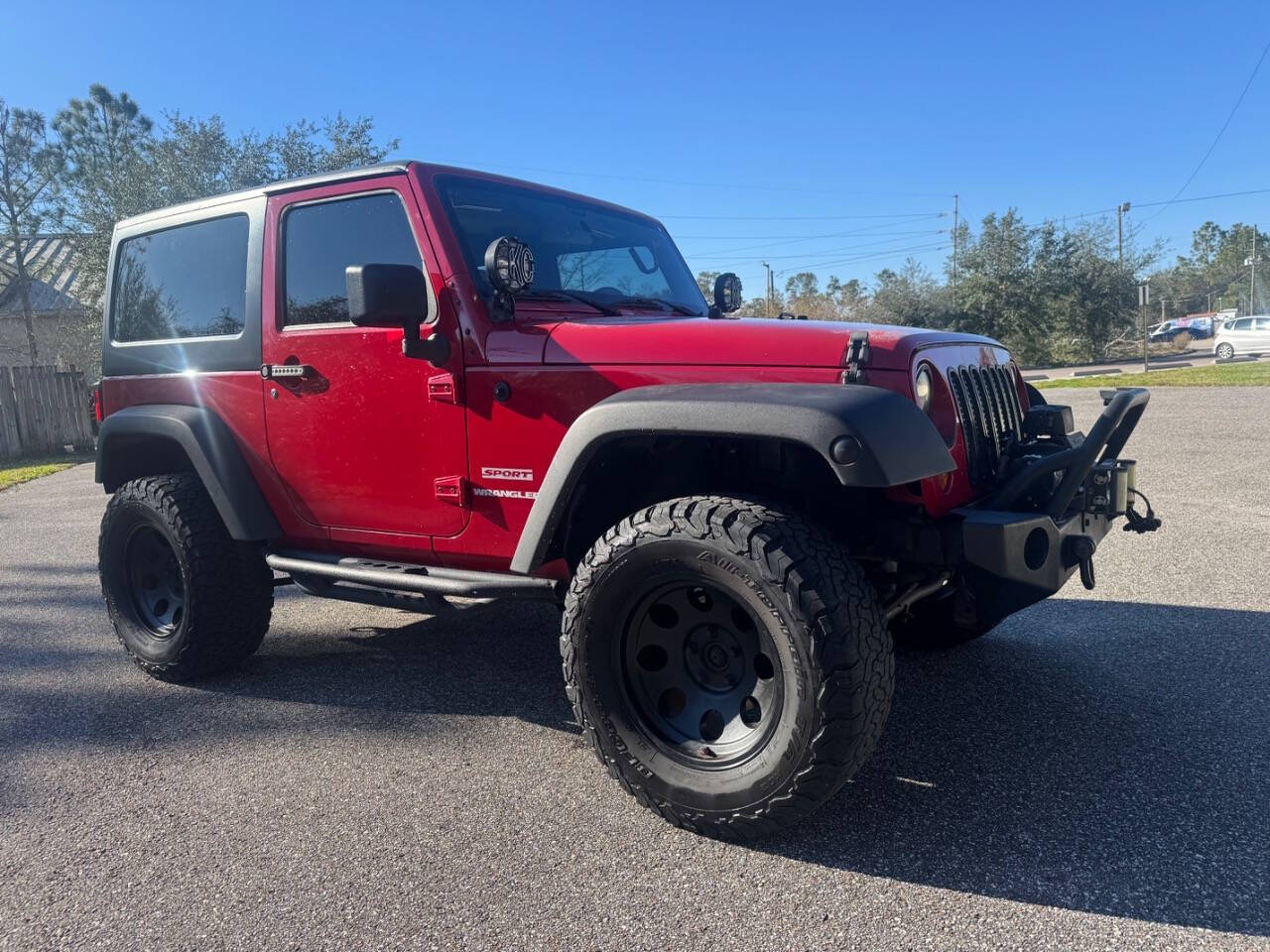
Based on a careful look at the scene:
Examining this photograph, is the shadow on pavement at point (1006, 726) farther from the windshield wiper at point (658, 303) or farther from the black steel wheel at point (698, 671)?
the windshield wiper at point (658, 303)

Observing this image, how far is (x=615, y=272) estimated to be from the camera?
149 inches

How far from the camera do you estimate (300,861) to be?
254 centimetres

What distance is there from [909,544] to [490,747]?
5.32ft

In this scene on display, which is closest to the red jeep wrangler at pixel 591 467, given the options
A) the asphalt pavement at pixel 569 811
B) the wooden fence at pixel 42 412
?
the asphalt pavement at pixel 569 811

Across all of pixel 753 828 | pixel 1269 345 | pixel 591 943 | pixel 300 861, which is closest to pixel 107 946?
pixel 300 861

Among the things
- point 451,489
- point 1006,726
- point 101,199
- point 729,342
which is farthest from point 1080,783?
point 101,199

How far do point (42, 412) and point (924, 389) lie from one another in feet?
59.6

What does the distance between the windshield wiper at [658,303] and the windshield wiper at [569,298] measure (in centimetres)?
12

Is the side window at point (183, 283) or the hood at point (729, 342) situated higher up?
the side window at point (183, 283)

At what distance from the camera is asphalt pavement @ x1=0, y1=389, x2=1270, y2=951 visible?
2.21 meters

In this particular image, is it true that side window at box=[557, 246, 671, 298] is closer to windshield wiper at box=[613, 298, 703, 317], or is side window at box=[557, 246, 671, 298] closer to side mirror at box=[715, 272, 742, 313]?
→ windshield wiper at box=[613, 298, 703, 317]

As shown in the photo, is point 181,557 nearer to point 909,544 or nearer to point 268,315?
Result: point 268,315

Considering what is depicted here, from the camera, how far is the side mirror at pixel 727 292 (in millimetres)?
4668

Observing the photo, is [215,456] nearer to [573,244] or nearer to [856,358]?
[573,244]
